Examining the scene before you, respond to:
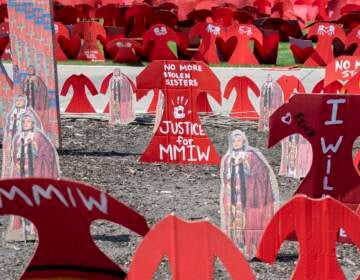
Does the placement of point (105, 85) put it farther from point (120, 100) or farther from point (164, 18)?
point (164, 18)

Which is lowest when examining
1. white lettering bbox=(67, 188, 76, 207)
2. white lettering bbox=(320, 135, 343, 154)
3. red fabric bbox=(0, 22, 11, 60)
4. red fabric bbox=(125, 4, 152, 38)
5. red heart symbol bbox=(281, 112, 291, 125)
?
white lettering bbox=(320, 135, 343, 154)

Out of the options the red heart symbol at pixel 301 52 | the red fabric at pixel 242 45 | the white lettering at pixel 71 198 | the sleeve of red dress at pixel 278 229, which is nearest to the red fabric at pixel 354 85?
the sleeve of red dress at pixel 278 229

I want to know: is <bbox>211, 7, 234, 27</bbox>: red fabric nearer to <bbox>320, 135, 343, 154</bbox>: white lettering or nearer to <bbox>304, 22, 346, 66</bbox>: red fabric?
<bbox>304, 22, 346, 66</bbox>: red fabric

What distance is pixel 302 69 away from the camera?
51.0ft

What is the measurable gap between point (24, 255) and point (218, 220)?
155 cm

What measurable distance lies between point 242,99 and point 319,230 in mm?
6771

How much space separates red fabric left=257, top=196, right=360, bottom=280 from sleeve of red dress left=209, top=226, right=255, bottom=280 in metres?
0.35

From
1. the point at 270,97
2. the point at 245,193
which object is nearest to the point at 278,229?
the point at 245,193

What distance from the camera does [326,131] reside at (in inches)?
242

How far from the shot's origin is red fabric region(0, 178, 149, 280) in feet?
13.6

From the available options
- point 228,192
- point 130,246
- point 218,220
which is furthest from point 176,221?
point 218,220

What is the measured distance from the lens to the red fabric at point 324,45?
52.1 ft

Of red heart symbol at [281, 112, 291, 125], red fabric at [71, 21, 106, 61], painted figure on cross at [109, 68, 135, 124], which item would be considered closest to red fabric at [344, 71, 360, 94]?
painted figure on cross at [109, 68, 135, 124]

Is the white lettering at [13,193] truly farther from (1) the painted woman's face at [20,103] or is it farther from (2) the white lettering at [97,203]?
(1) the painted woman's face at [20,103]
